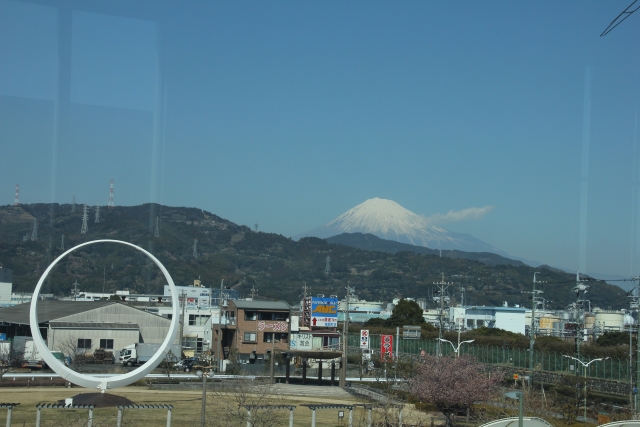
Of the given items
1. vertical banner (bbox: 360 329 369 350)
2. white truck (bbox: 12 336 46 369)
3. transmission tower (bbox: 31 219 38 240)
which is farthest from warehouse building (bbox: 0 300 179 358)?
transmission tower (bbox: 31 219 38 240)

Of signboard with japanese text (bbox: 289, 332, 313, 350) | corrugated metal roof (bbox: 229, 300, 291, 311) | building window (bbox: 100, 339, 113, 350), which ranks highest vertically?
corrugated metal roof (bbox: 229, 300, 291, 311)

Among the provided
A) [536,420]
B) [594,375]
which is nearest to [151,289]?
[594,375]

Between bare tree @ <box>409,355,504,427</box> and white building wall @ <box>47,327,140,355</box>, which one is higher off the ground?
bare tree @ <box>409,355,504,427</box>

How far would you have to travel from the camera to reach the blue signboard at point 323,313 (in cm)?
3931

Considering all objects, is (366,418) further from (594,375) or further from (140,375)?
(594,375)

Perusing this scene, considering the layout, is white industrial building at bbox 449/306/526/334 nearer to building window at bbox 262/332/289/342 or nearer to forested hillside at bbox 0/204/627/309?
forested hillside at bbox 0/204/627/309

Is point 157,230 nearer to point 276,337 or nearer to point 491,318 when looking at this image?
point 491,318

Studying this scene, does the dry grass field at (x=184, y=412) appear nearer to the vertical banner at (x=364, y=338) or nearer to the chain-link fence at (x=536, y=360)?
the chain-link fence at (x=536, y=360)

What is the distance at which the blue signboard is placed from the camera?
129ft

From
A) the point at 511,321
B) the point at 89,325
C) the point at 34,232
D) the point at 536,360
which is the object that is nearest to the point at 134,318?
the point at 89,325

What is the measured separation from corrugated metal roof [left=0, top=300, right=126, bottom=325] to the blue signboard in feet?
48.1

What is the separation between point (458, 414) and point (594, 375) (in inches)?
595

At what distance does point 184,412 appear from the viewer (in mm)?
19766

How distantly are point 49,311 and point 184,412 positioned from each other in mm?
28752
